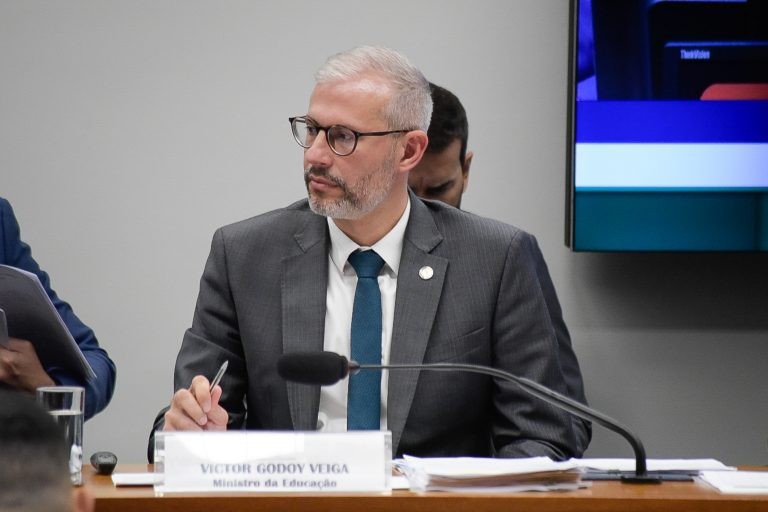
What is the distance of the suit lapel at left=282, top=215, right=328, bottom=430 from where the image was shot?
7.98ft

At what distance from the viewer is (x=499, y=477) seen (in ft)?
5.69

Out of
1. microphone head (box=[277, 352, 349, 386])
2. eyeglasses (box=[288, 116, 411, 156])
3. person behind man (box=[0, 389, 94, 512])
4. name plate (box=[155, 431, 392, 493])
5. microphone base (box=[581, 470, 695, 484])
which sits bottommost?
microphone base (box=[581, 470, 695, 484])

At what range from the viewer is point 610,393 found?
12.2ft

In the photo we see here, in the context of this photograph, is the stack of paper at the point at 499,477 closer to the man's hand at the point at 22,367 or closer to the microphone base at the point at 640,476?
the microphone base at the point at 640,476

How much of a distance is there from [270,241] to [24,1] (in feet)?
5.65

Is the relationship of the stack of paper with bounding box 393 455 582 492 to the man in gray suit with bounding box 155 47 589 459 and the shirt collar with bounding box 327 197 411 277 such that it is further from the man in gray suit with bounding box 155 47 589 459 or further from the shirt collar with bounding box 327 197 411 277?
the shirt collar with bounding box 327 197 411 277

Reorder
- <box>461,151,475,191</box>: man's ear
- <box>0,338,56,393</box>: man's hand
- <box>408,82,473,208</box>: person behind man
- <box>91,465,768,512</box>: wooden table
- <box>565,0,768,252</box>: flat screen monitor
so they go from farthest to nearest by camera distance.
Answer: <box>565,0,768,252</box>: flat screen monitor, <box>461,151,475,191</box>: man's ear, <box>408,82,473,208</box>: person behind man, <box>0,338,56,393</box>: man's hand, <box>91,465,768,512</box>: wooden table

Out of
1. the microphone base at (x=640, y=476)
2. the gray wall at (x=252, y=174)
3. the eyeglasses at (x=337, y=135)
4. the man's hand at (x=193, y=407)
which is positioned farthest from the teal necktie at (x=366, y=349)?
the gray wall at (x=252, y=174)

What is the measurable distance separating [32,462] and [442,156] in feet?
7.56

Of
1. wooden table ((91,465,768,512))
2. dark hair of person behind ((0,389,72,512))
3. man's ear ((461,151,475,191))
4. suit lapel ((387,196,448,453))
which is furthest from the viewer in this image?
man's ear ((461,151,475,191))

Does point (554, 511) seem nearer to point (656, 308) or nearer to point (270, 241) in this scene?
point (270, 241)

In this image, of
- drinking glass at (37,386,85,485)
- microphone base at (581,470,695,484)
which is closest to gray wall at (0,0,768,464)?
microphone base at (581,470,695,484)

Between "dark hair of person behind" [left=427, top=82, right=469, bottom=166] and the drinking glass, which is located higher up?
"dark hair of person behind" [left=427, top=82, right=469, bottom=166]

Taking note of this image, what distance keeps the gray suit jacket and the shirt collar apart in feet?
0.07
